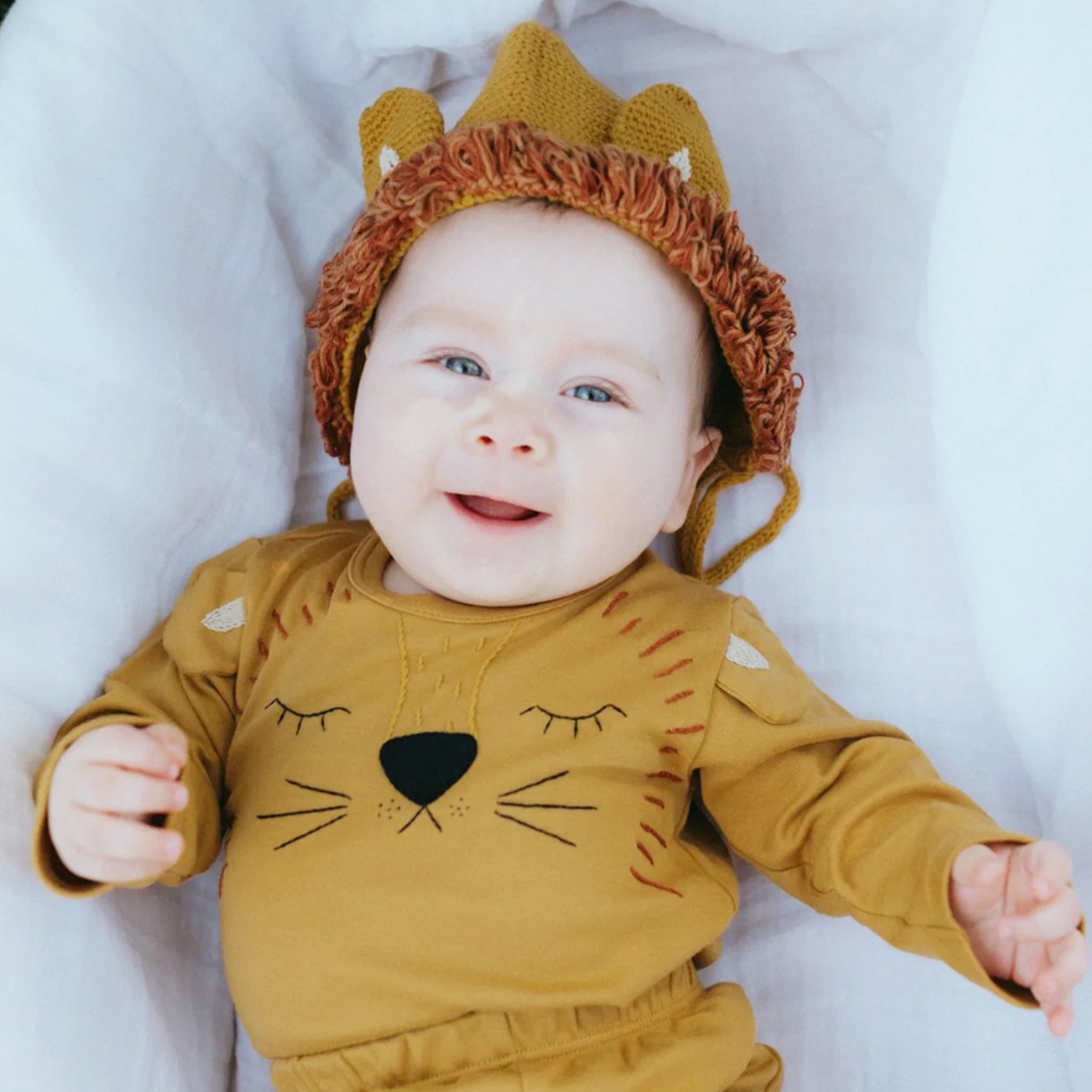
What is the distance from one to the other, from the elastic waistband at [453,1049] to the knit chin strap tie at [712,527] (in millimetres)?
467

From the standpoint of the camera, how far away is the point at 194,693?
1.08 meters

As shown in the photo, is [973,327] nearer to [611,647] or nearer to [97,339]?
[611,647]

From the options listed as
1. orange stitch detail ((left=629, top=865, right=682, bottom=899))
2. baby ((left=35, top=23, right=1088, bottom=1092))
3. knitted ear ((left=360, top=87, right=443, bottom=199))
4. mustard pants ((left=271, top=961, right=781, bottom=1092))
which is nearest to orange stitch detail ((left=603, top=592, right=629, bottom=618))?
baby ((left=35, top=23, right=1088, bottom=1092))

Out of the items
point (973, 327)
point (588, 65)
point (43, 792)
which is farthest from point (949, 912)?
point (588, 65)

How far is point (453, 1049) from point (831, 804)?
1.16ft

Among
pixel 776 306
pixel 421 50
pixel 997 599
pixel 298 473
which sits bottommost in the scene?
pixel 298 473

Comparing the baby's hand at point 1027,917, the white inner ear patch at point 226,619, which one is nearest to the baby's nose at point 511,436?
the white inner ear patch at point 226,619

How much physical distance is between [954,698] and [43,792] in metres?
0.81

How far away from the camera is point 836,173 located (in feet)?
4.38

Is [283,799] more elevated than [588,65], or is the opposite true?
[588,65]

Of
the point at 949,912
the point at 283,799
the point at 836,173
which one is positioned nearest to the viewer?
the point at 949,912

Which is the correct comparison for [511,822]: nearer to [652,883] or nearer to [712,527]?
[652,883]

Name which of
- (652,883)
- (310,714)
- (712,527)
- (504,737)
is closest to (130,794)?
(310,714)

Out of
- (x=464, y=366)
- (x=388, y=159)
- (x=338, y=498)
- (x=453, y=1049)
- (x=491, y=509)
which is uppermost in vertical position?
(x=388, y=159)
